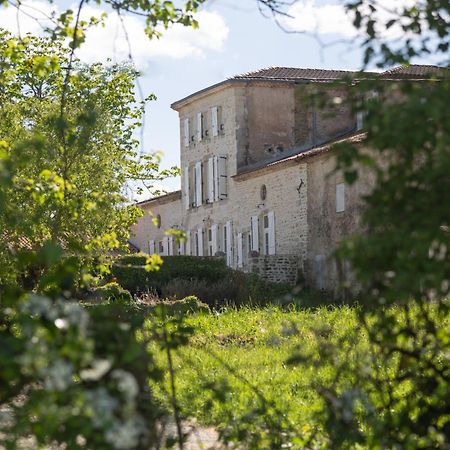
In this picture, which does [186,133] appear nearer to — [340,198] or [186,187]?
[186,187]

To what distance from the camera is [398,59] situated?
507 centimetres

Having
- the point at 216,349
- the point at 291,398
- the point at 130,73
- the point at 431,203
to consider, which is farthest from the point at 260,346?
the point at 130,73

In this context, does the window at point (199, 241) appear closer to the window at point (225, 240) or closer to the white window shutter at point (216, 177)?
the window at point (225, 240)

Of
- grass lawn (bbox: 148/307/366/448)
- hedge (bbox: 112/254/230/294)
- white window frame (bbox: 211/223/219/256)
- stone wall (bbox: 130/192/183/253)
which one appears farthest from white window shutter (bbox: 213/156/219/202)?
grass lawn (bbox: 148/307/366/448)

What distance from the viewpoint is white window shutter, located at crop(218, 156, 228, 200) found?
39.5 m

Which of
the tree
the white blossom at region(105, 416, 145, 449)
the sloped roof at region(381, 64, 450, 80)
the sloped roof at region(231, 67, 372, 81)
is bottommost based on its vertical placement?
the white blossom at region(105, 416, 145, 449)

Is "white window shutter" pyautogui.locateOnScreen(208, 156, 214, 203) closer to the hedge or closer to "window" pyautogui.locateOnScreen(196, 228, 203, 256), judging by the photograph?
"window" pyautogui.locateOnScreen(196, 228, 203, 256)

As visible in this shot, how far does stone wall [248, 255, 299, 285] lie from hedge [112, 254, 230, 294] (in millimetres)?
986

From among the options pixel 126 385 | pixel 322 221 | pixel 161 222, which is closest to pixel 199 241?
pixel 161 222

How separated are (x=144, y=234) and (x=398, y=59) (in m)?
43.2

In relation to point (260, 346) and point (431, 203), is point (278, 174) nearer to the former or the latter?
point (260, 346)

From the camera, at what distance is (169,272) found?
3181 centimetres

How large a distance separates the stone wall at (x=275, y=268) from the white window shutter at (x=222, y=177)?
703cm

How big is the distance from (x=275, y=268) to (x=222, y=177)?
7.59 m
